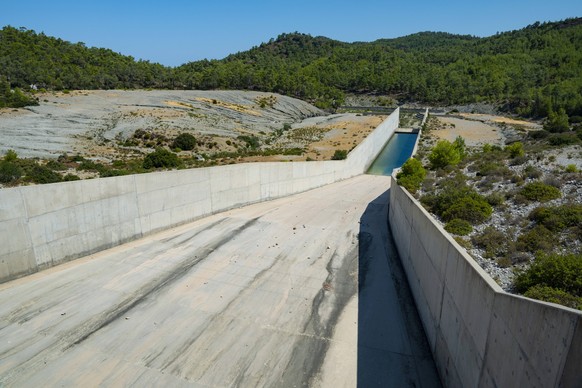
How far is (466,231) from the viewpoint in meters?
13.7

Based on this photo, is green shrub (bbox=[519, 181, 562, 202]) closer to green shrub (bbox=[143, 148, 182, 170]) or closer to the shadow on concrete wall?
the shadow on concrete wall

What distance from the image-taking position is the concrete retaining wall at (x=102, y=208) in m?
13.0

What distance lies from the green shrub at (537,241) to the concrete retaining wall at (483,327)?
2897mm

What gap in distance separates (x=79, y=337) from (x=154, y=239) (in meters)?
7.51

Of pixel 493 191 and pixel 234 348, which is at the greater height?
pixel 493 191

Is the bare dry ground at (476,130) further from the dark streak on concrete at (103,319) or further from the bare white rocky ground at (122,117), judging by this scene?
the dark streak on concrete at (103,319)

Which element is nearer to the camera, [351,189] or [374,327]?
[374,327]

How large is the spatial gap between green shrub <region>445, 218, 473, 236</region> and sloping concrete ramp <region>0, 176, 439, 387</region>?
2.72m

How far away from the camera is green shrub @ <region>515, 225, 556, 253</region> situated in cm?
1125

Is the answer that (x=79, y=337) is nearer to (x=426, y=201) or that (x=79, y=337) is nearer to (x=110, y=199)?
(x=110, y=199)

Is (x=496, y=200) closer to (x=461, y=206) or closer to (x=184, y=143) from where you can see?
(x=461, y=206)

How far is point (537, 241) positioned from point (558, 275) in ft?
10.0

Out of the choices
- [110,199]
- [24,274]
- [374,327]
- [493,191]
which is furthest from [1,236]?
[493,191]

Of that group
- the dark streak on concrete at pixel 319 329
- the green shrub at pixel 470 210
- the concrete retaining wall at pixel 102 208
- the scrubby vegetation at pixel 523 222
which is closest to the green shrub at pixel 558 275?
the scrubby vegetation at pixel 523 222
